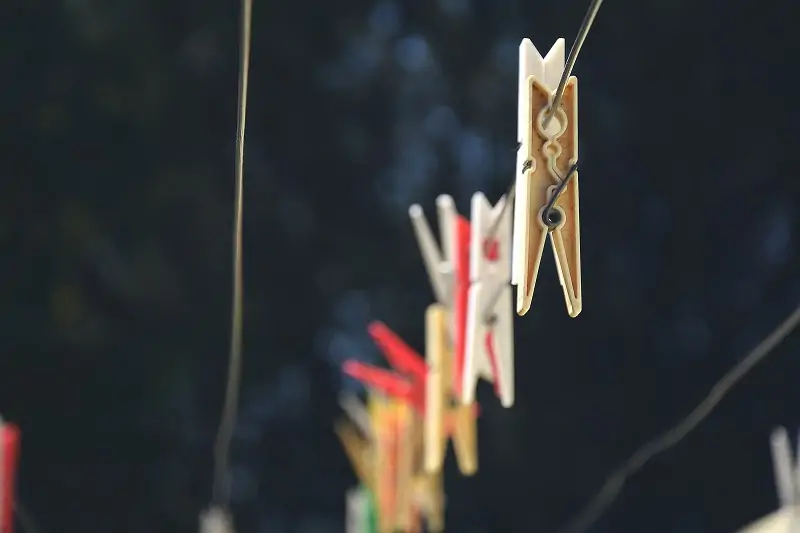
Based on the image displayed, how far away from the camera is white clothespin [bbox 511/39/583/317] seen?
1.36ft

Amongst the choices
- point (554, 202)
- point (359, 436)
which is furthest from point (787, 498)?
point (359, 436)

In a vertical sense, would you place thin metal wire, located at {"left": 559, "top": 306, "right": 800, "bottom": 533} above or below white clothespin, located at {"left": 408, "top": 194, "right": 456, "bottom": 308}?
below

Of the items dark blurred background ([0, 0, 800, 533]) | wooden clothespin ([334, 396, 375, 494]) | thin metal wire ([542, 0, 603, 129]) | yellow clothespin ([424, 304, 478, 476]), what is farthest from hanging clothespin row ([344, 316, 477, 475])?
dark blurred background ([0, 0, 800, 533])

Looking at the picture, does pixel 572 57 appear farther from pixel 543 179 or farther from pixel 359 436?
pixel 359 436

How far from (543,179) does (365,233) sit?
0.77 m

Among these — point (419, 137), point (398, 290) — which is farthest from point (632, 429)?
point (419, 137)

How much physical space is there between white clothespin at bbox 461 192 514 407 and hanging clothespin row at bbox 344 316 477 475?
47mm

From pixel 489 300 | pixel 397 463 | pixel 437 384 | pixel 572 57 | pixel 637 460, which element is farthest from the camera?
pixel 637 460

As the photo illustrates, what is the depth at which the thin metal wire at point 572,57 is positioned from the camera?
379mm

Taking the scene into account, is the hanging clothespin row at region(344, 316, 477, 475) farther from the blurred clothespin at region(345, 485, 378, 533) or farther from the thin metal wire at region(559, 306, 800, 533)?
the thin metal wire at region(559, 306, 800, 533)

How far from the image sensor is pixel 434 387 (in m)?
0.71

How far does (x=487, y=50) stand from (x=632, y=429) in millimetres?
531

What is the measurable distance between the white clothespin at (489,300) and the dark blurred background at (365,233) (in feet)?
1.76

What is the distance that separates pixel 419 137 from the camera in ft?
3.80
